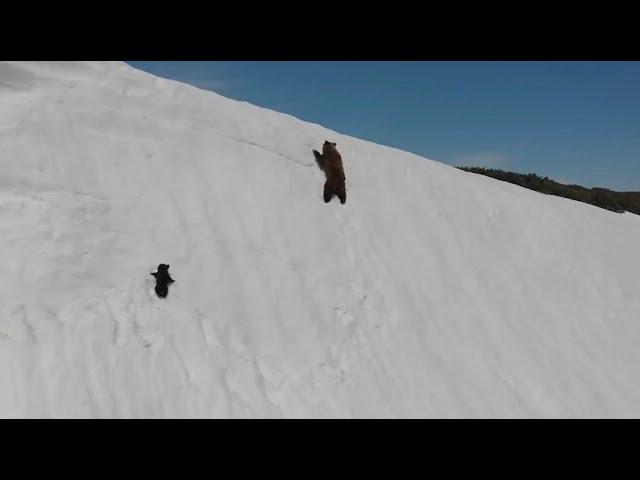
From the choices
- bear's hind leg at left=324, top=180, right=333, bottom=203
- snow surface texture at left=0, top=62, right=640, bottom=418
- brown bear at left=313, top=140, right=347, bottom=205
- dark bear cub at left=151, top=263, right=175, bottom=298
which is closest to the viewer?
snow surface texture at left=0, top=62, right=640, bottom=418

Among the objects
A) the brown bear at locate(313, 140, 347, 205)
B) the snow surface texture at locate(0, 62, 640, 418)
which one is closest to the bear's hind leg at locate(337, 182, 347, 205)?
the brown bear at locate(313, 140, 347, 205)

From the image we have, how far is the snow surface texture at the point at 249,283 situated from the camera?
610 centimetres

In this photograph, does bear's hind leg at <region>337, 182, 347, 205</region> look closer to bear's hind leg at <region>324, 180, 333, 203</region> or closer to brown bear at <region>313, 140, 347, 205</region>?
brown bear at <region>313, 140, 347, 205</region>

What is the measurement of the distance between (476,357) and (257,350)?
435cm

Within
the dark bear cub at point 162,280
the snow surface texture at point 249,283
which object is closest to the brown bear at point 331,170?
the snow surface texture at point 249,283

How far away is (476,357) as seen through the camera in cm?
930

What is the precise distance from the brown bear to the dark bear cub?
13.9 ft

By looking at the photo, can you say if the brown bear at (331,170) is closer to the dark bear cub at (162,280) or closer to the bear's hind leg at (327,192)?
the bear's hind leg at (327,192)

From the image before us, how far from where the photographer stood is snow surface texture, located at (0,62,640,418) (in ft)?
20.0

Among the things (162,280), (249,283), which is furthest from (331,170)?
Answer: (162,280)

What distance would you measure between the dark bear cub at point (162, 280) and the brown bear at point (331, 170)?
4222 millimetres

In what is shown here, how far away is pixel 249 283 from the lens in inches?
321
